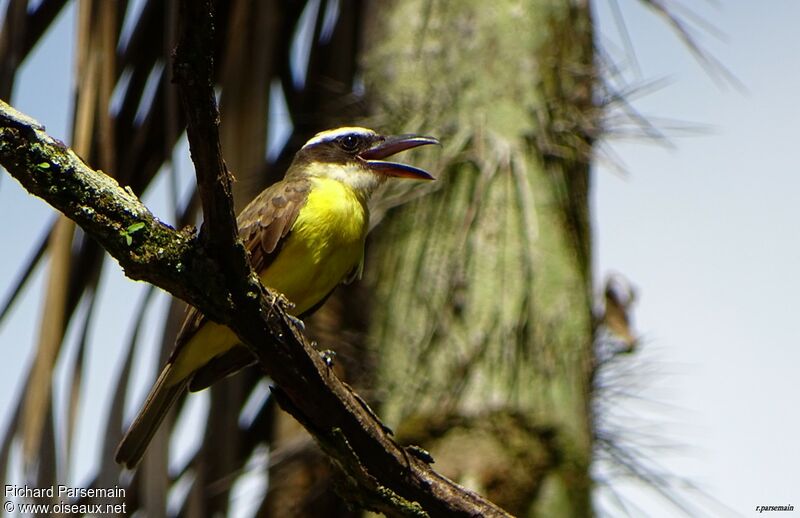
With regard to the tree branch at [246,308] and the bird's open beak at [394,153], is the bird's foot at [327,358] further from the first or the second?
the bird's open beak at [394,153]

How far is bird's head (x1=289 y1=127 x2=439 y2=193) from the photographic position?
190 inches

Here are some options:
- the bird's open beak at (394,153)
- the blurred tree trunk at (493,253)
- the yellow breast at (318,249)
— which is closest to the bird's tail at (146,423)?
the yellow breast at (318,249)

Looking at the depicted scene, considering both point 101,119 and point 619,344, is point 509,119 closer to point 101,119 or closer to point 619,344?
point 619,344

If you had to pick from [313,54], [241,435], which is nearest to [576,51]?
[313,54]

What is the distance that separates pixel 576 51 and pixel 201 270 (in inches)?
118

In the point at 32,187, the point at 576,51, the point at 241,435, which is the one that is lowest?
the point at 241,435

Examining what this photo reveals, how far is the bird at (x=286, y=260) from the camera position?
14.5 ft

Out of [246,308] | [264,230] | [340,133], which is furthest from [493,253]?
[246,308]

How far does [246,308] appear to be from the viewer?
9.46ft

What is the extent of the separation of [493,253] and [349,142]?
0.83m

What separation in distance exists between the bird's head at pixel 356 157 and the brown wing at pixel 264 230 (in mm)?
463

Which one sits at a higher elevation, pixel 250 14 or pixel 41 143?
pixel 250 14

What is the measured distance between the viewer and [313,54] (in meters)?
6.11

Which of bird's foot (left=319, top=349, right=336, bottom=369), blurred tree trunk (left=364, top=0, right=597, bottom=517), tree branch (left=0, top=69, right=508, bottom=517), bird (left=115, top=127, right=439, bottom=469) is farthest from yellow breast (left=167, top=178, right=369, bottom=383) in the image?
tree branch (left=0, top=69, right=508, bottom=517)
